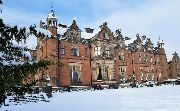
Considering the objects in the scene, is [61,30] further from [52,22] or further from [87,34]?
[87,34]

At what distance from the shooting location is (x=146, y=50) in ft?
190

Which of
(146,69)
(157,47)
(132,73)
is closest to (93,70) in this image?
(132,73)

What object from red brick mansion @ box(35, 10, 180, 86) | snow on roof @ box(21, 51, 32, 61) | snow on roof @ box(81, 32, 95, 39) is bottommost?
snow on roof @ box(21, 51, 32, 61)

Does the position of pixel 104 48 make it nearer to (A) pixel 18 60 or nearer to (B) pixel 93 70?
(B) pixel 93 70

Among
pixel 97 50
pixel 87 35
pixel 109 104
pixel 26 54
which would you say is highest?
pixel 87 35

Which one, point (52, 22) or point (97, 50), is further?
point (97, 50)

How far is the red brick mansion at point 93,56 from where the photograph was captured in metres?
42.8

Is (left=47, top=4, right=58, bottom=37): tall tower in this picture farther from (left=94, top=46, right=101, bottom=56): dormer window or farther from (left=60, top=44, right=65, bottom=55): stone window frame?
(left=94, top=46, right=101, bottom=56): dormer window

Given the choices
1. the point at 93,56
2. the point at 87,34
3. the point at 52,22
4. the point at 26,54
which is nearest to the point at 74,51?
the point at 93,56

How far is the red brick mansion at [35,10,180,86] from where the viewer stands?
42.8 metres

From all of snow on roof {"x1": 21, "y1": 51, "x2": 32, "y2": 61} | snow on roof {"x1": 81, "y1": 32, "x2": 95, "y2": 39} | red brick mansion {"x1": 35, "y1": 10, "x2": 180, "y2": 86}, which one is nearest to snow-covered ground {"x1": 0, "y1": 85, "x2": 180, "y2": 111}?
snow on roof {"x1": 21, "y1": 51, "x2": 32, "y2": 61}

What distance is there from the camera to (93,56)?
154ft

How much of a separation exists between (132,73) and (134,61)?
97.6 inches

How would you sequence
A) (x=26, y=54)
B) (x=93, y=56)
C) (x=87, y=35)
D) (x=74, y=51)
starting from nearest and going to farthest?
(x=26, y=54), (x=74, y=51), (x=93, y=56), (x=87, y=35)
